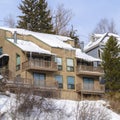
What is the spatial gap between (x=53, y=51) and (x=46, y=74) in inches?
133

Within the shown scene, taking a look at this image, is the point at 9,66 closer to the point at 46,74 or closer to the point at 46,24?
the point at 46,74

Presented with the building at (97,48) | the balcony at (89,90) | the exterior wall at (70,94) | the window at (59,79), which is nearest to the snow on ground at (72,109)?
the exterior wall at (70,94)

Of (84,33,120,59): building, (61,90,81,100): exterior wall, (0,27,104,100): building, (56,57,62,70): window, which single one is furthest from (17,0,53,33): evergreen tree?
(61,90,81,100): exterior wall

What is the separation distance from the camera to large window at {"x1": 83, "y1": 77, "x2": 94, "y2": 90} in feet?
174

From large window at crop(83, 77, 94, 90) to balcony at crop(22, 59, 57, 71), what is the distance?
4549 millimetres

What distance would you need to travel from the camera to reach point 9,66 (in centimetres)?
5231

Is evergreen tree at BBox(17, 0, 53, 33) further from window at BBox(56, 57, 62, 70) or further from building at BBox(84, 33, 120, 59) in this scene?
window at BBox(56, 57, 62, 70)

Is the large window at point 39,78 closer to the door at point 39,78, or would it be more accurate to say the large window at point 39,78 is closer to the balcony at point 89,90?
the door at point 39,78

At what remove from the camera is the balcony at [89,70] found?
5322 centimetres

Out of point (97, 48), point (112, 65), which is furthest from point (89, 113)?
point (97, 48)

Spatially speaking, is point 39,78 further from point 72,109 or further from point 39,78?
point 72,109

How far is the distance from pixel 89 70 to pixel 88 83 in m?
1.52

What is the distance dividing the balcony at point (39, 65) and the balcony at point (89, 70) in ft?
11.6

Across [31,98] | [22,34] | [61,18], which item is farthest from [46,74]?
[61,18]
